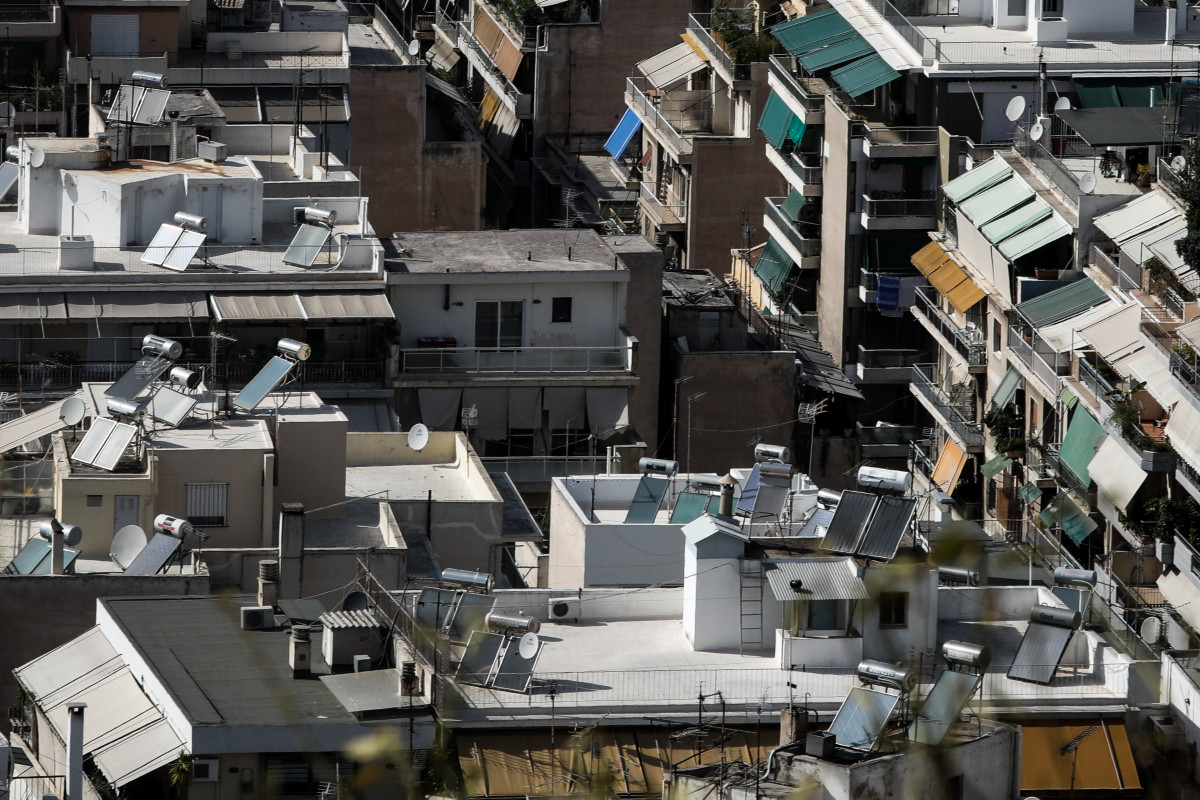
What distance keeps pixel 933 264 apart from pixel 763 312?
29.0 feet

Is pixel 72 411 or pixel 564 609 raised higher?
pixel 72 411

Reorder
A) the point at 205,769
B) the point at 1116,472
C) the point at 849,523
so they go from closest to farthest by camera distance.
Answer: the point at 205,769, the point at 849,523, the point at 1116,472

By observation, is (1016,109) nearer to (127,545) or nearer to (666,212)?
(666,212)

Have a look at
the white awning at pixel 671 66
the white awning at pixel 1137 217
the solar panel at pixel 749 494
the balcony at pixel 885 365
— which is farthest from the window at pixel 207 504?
the white awning at pixel 671 66

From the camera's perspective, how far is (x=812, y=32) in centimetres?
7088

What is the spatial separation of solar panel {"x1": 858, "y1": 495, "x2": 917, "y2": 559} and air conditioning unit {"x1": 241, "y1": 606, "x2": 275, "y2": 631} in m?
7.57

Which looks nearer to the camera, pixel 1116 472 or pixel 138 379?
pixel 138 379

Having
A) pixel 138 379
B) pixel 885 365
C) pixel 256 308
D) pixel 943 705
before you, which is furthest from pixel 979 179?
pixel 943 705

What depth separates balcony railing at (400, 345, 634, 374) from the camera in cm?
5938

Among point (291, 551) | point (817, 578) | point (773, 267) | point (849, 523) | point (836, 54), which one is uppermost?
point (836, 54)

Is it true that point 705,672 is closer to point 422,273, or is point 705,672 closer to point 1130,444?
point 1130,444

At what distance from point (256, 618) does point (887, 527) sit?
8.10 m

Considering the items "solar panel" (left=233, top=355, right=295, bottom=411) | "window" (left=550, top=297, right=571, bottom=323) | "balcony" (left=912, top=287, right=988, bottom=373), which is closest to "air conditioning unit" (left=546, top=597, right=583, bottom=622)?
"solar panel" (left=233, top=355, right=295, bottom=411)

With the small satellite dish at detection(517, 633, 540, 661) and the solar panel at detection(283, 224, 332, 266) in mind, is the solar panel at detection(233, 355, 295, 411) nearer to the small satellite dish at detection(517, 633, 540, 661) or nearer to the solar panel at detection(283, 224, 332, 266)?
the solar panel at detection(283, 224, 332, 266)
